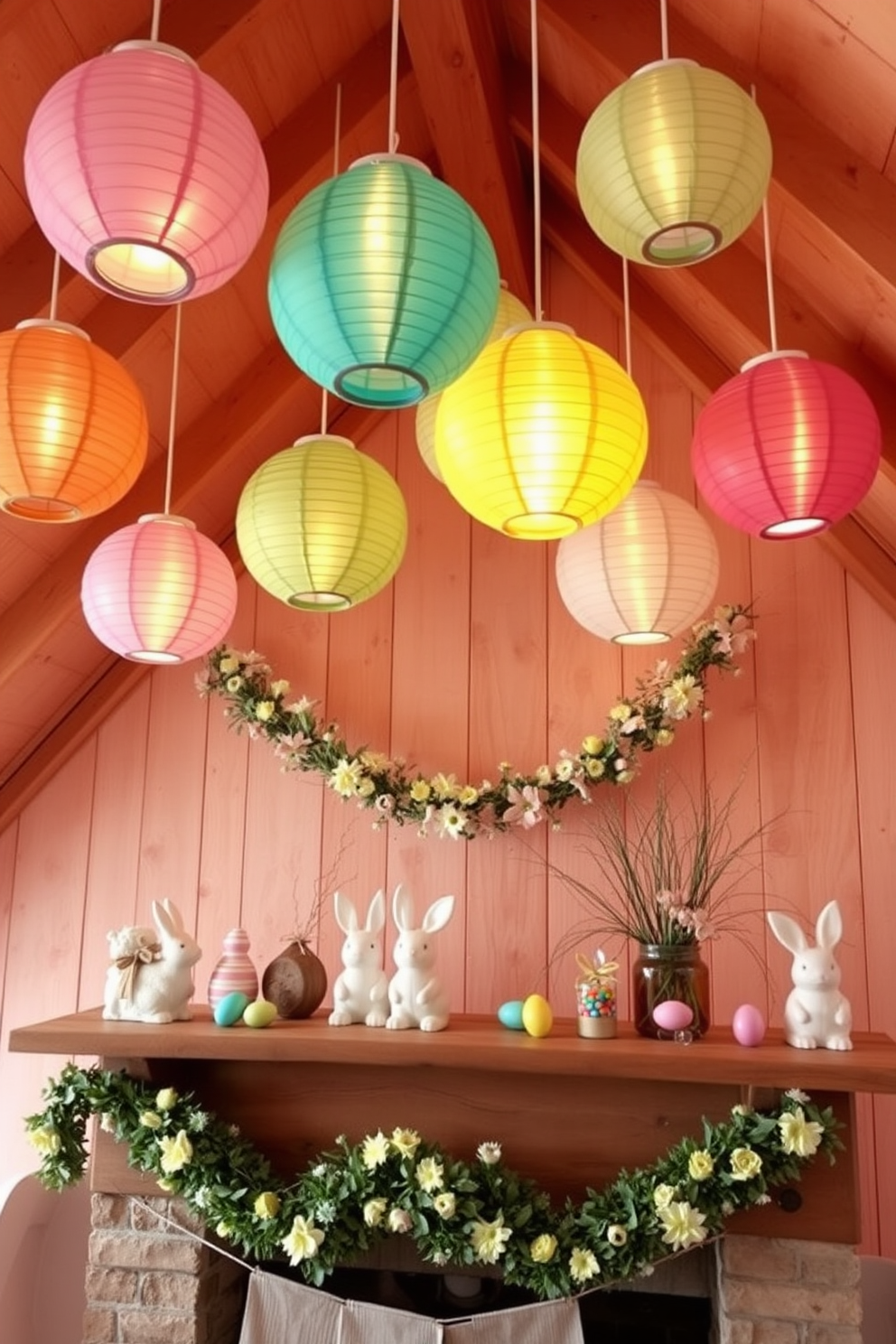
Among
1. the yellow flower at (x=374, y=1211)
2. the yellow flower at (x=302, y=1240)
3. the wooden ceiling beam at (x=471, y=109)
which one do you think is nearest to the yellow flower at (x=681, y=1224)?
the yellow flower at (x=374, y=1211)

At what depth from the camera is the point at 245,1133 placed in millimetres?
2268

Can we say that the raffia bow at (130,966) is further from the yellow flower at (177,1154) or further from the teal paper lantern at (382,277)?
the teal paper lantern at (382,277)

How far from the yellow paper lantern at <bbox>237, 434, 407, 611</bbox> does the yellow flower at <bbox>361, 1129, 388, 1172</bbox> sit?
1036 millimetres

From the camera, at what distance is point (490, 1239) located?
6.28 feet

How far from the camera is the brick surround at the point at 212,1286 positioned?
76.7 inches

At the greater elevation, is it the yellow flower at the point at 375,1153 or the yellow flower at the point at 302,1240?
the yellow flower at the point at 375,1153

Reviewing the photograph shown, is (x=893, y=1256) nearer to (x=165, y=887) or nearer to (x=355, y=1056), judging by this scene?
(x=355, y=1056)

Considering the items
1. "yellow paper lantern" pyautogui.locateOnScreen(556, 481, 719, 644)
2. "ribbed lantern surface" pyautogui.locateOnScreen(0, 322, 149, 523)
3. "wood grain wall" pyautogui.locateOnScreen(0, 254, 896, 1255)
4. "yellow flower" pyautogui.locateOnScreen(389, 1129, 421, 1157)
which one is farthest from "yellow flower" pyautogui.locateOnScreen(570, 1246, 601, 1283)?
"ribbed lantern surface" pyautogui.locateOnScreen(0, 322, 149, 523)

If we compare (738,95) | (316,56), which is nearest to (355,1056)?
(738,95)

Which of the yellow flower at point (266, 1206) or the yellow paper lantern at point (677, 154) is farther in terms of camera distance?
the yellow flower at point (266, 1206)

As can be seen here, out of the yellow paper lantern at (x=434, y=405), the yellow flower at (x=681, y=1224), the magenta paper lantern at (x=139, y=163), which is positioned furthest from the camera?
the yellow flower at (x=681, y=1224)

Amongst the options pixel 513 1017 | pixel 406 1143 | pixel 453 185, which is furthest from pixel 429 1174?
pixel 453 185

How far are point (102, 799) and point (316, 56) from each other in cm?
205

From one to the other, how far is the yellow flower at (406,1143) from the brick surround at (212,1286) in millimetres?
515
